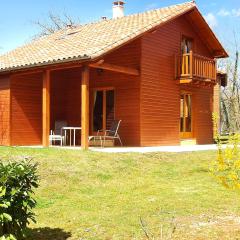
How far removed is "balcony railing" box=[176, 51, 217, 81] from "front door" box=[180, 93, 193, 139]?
4.45 feet

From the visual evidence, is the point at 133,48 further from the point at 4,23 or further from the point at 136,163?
the point at 4,23

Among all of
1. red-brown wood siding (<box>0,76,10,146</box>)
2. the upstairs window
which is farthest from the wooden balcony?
red-brown wood siding (<box>0,76,10,146</box>)

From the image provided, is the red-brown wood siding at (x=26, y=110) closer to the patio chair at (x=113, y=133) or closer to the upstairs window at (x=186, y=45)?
the patio chair at (x=113, y=133)

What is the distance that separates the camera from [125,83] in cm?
1520

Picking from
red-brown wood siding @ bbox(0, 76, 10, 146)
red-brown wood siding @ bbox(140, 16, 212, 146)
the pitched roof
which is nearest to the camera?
the pitched roof

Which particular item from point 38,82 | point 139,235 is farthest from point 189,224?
point 38,82

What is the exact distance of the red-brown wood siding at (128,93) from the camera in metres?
14.9

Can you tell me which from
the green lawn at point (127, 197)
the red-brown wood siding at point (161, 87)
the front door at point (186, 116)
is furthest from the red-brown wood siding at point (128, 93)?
the front door at point (186, 116)

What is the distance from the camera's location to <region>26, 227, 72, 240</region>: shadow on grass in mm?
5766

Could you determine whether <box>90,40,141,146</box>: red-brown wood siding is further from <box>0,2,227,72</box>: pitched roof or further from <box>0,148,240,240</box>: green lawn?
<box>0,148,240,240</box>: green lawn

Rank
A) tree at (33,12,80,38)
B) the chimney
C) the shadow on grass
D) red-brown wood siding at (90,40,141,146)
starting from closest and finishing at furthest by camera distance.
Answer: the shadow on grass, red-brown wood siding at (90,40,141,146), the chimney, tree at (33,12,80,38)

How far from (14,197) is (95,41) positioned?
10010 millimetres

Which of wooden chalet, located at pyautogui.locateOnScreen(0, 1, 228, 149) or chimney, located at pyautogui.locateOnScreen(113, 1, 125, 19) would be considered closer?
wooden chalet, located at pyautogui.locateOnScreen(0, 1, 228, 149)

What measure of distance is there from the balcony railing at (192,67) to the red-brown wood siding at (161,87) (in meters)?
→ 0.32
